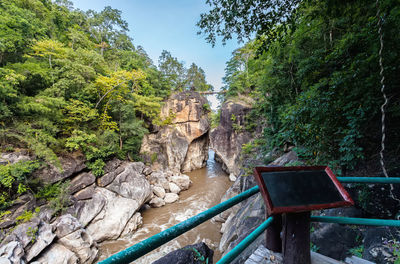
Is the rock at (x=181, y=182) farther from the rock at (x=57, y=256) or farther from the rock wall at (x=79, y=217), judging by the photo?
the rock at (x=57, y=256)

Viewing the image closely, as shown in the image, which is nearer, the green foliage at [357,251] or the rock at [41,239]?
the green foliage at [357,251]

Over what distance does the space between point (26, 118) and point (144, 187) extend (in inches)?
243

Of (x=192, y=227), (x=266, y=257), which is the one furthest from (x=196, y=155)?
(x=192, y=227)

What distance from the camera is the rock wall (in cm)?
478

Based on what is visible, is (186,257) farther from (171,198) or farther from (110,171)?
(171,198)

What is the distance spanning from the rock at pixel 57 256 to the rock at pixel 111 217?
130 centimetres

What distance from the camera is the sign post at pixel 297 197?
820 mm

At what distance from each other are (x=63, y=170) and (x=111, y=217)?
122 inches

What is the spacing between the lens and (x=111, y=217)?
6977 mm

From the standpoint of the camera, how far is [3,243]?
455cm

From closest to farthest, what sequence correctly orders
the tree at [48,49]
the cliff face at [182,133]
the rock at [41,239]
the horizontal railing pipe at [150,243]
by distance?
the horizontal railing pipe at [150,243], the rock at [41,239], the tree at [48,49], the cliff face at [182,133]

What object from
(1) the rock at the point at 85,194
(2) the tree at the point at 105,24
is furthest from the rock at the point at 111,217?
(2) the tree at the point at 105,24

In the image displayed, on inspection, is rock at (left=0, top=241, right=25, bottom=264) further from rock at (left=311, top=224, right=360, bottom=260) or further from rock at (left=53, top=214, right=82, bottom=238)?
rock at (left=311, top=224, right=360, bottom=260)

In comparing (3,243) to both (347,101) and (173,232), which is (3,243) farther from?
(347,101)
